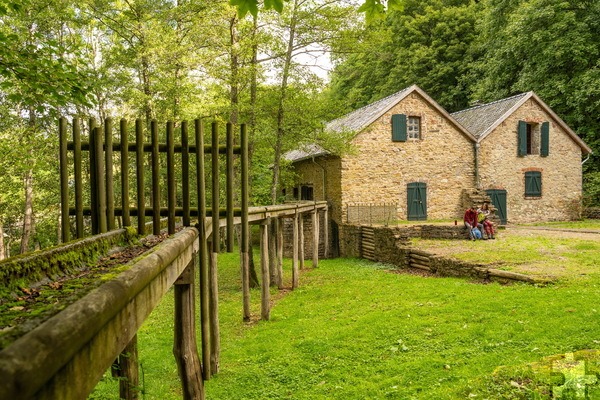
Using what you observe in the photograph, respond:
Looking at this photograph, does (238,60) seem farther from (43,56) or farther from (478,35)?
(478,35)

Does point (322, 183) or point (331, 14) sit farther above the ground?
point (331, 14)

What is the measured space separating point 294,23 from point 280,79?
182 centimetres

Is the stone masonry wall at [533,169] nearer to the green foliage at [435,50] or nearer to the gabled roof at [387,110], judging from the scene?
the gabled roof at [387,110]

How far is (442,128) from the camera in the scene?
2208 cm

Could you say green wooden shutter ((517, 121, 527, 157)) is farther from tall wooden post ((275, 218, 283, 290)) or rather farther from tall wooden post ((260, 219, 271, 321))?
tall wooden post ((260, 219, 271, 321))

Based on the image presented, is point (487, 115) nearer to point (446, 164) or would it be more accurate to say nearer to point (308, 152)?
point (446, 164)

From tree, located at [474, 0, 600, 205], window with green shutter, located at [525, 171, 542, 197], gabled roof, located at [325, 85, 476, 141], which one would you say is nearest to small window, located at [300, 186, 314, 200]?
gabled roof, located at [325, 85, 476, 141]

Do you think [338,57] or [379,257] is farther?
[379,257]

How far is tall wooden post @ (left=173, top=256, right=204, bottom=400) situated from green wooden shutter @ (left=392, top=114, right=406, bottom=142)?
17868mm

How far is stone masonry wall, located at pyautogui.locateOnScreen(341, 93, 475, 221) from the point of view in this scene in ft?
68.0

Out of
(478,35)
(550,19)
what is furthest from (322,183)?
(478,35)

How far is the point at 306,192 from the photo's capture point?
25.1 meters

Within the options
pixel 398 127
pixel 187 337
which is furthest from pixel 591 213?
pixel 187 337

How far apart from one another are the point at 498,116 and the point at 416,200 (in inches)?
270
